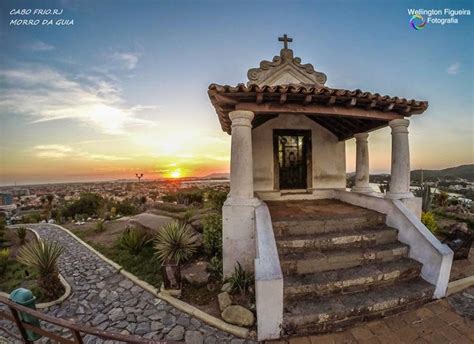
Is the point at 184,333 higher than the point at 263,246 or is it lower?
lower

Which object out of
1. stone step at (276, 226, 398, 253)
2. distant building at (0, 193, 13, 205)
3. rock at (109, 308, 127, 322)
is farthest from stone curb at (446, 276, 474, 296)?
distant building at (0, 193, 13, 205)

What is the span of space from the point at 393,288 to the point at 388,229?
126 cm

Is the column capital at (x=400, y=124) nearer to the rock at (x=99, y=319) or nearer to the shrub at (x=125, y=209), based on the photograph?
the rock at (x=99, y=319)

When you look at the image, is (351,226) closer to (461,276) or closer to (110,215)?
(461,276)

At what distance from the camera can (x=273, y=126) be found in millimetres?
6422

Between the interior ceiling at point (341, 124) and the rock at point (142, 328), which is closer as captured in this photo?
the rock at point (142, 328)

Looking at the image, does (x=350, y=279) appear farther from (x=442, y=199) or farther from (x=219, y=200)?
(x=442, y=199)

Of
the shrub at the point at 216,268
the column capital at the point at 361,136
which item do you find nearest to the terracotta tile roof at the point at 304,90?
the column capital at the point at 361,136

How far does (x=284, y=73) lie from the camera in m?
7.06

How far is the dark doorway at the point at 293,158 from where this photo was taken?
6.56m

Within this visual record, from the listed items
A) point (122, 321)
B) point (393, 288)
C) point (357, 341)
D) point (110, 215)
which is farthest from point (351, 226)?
point (110, 215)

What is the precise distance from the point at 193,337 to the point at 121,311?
5.29ft

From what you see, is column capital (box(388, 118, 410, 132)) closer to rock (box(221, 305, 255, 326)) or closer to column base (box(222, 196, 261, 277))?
column base (box(222, 196, 261, 277))

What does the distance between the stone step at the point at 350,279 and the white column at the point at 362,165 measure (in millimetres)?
3429
